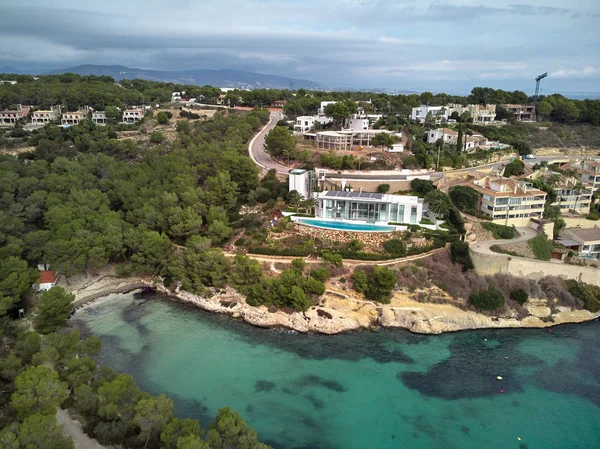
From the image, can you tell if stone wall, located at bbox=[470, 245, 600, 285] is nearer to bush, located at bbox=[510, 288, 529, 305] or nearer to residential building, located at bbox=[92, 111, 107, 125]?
bush, located at bbox=[510, 288, 529, 305]

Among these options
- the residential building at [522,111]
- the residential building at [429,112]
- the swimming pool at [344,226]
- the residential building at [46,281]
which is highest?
the residential building at [522,111]

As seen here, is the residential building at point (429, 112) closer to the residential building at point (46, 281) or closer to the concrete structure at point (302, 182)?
the concrete structure at point (302, 182)

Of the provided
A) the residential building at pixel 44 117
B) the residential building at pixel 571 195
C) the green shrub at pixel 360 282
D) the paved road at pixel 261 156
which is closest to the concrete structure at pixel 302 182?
the paved road at pixel 261 156

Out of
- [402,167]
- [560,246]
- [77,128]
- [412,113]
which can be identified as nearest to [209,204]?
[402,167]

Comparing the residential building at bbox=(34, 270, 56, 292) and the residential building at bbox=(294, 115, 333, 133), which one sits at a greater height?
the residential building at bbox=(294, 115, 333, 133)

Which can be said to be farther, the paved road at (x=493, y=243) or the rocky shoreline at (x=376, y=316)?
the paved road at (x=493, y=243)

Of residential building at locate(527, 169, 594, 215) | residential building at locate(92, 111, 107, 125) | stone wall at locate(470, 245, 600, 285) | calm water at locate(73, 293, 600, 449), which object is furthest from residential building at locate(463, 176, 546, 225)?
residential building at locate(92, 111, 107, 125)

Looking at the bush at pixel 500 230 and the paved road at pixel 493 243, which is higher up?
the bush at pixel 500 230

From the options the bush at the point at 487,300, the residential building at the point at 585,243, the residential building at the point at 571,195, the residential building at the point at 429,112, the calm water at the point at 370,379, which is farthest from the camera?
the residential building at the point at 429,112
